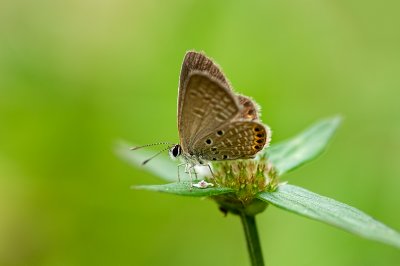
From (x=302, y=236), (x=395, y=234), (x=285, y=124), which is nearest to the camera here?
(x=395, y=234)

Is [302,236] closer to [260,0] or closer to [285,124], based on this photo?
[285,124]

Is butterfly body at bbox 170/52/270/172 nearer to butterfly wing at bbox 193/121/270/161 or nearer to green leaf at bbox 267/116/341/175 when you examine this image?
butterfly wing at bbox 193/121/270/161

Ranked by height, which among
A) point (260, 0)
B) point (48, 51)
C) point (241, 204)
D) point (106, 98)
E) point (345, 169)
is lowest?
point (241, 204)

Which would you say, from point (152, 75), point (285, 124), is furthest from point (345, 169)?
point (152, 75)

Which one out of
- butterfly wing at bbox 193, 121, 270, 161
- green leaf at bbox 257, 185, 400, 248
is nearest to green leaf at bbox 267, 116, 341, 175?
butterfly wing at bbox 193, 121, 270, 161

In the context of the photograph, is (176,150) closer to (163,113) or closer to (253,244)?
(253,244)

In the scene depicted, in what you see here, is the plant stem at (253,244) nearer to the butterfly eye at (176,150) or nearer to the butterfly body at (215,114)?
the butterfly body at (215,114)

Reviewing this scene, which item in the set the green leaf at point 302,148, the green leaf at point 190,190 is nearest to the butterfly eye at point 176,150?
the green leaf at point 190,190
